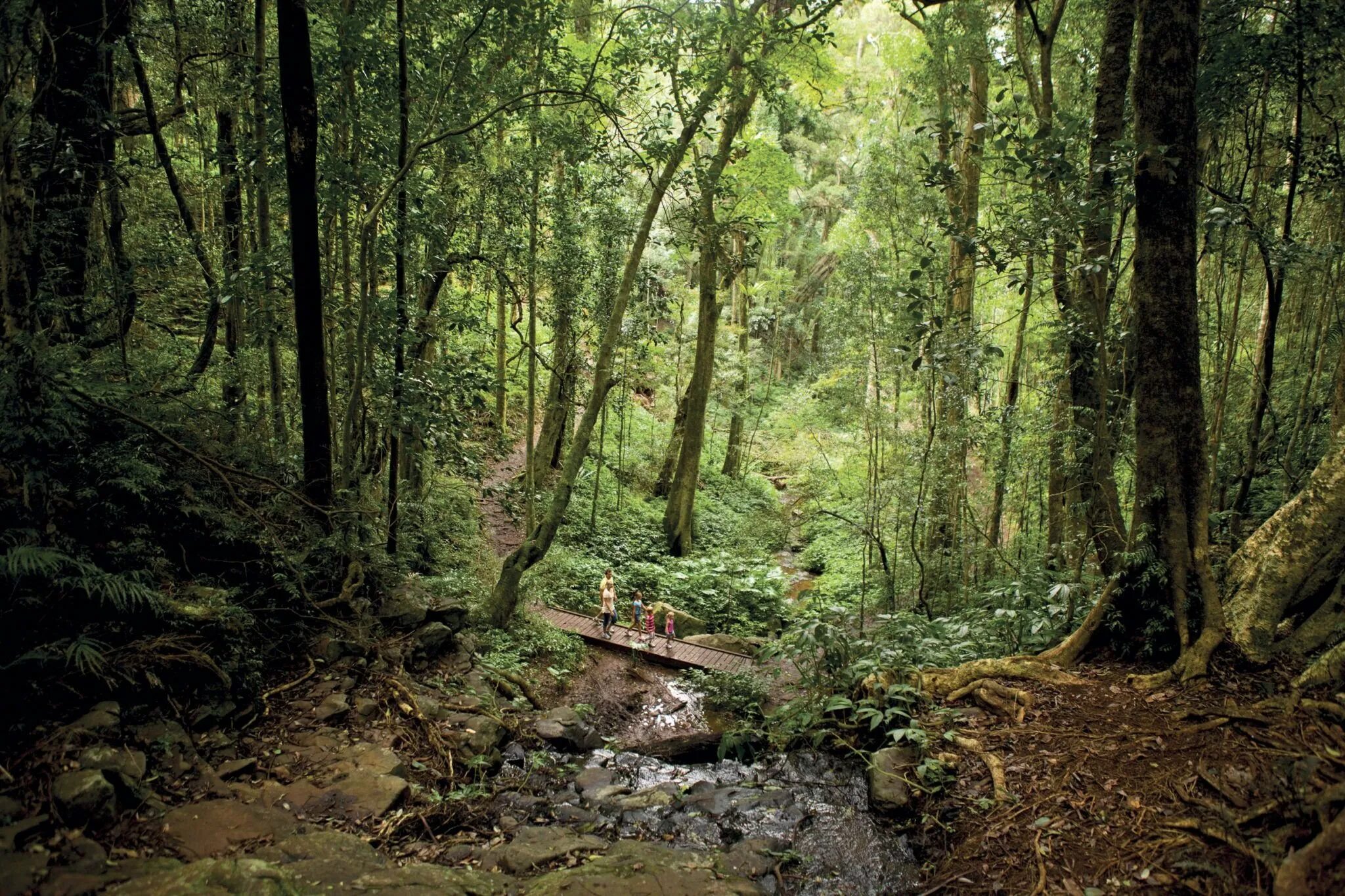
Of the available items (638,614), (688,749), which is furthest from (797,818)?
(638,614)

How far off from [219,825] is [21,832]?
0.92 meters

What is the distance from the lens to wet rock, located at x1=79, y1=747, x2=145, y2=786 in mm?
3510

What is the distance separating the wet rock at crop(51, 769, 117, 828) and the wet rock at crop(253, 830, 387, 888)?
80 cm

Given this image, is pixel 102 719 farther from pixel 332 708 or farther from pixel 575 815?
pixel 575 815

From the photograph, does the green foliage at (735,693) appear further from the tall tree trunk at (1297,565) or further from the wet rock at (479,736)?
the tall tree trunk at (1297,565)

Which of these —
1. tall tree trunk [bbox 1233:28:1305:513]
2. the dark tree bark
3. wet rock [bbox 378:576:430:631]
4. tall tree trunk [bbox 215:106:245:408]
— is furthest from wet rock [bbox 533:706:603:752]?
tall tree trunk [bbox 1233:28:1305:513]

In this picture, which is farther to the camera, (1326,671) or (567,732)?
(567,732)

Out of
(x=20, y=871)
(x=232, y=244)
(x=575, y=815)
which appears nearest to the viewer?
(x=20, y=871)

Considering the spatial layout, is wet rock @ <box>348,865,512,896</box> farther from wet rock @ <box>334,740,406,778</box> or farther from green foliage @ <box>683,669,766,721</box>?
green foliage @ <box>683,669,766,721</box>

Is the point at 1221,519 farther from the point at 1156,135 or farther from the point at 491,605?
the point at 491,605

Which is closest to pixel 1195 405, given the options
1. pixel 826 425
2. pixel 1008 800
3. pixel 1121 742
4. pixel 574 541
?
pixel 1121 742

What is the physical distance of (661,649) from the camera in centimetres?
1057

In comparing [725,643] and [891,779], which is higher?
[891,779]

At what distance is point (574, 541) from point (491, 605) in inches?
240
